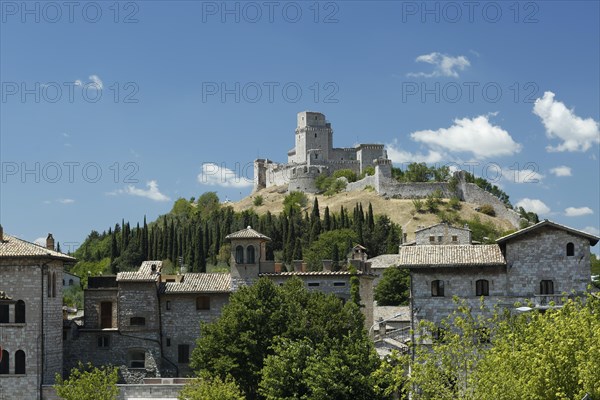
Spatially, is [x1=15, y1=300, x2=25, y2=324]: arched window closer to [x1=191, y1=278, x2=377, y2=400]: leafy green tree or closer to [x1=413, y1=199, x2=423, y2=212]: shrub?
[x1=191, y1=278, x2=377, y2=400]: leafy green tree

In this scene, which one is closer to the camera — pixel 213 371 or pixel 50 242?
pixel 213 371

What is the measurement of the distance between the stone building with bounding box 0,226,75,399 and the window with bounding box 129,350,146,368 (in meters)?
6.04

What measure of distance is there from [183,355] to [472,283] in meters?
20.7

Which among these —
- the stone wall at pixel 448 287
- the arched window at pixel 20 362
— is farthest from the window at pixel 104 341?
the stone wall at pixel 448 287

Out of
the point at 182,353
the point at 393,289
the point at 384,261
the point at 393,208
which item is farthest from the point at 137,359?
the point at 393,208

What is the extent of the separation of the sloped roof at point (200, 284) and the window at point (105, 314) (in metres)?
3.88

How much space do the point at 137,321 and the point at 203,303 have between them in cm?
444

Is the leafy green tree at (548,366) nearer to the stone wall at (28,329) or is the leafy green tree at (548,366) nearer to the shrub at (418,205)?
the stone wall at (28,329)

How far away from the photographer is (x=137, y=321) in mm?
60625

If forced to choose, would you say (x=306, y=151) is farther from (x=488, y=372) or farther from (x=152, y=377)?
(x=488, y=372)

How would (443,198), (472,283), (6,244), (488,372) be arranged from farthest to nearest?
(443,198), (6,244), (472,283), (488,372)

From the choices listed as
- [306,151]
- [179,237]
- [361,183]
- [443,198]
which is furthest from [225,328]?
[306,151]

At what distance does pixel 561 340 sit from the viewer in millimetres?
30422

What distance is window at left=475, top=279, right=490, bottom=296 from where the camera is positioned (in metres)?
50.5
